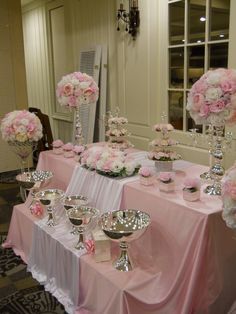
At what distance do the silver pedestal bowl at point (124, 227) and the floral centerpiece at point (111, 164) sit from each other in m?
0.26

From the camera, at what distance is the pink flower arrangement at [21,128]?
2.54 metres

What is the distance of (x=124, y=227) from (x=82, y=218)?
27 cm

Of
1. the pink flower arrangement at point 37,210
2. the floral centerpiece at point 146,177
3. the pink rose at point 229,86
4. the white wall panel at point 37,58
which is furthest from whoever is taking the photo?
the white wall panel at point 37,58

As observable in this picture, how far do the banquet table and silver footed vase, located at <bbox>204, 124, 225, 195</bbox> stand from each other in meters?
0.07

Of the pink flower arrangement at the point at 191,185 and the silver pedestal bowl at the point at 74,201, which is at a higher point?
the pink flower arrangement at the point at 191,185

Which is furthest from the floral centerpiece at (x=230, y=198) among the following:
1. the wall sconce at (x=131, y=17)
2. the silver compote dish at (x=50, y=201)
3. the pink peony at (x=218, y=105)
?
the wall sconce at (x=131, y=17)

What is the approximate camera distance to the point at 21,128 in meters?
2.53

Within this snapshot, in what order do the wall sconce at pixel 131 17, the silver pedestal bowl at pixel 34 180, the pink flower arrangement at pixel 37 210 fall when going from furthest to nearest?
1. the wall sconce at pixel 131 17
2. the silver pedestal bowl at pixel 34 180
3. the pink flower arrangement at pixel 37 210

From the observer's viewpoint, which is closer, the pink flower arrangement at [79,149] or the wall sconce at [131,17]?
the pink flower arrangement at [79,149]

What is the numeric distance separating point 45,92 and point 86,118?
6.24 ft

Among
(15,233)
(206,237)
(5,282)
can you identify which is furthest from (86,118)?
(206,237)
